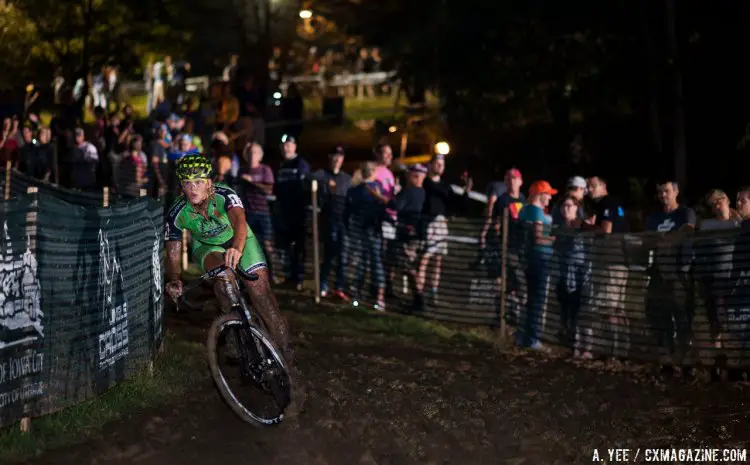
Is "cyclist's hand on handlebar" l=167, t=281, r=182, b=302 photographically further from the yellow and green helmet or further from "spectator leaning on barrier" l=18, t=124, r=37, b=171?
"spectator leaning on barrier" l=18, t=124, r=37, b=171

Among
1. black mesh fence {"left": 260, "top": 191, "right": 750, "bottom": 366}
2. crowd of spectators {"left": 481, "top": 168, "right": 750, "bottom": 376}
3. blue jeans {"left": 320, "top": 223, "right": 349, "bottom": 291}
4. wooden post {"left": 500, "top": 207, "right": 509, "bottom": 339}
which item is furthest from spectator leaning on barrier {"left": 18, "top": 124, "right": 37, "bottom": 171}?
wooden post {"left": 500, "top": 207, "right": 509, "bottom": 339}

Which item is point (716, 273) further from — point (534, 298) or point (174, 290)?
point (174, 290)

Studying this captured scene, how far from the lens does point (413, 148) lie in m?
38.9

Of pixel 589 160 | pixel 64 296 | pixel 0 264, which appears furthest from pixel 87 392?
pixel 589 160

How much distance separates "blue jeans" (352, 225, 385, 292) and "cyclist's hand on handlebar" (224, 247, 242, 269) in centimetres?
748

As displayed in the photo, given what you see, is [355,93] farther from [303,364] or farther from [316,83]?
[303,364]

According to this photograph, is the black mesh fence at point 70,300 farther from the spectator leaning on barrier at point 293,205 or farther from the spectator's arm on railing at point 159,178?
the spectator's arm on railing at point 159,178

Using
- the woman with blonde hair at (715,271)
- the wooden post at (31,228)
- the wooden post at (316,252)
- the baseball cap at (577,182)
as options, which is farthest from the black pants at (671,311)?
the wooden post at (31,228)

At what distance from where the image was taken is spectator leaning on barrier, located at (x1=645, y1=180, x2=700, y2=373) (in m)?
14.0

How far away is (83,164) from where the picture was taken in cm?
2397

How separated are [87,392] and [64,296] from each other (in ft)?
2.96

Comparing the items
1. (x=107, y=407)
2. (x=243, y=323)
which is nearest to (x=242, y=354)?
(x=243, y=323)

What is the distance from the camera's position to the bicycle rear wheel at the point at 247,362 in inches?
404

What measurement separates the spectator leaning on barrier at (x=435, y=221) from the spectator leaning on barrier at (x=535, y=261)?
1.32 metres
